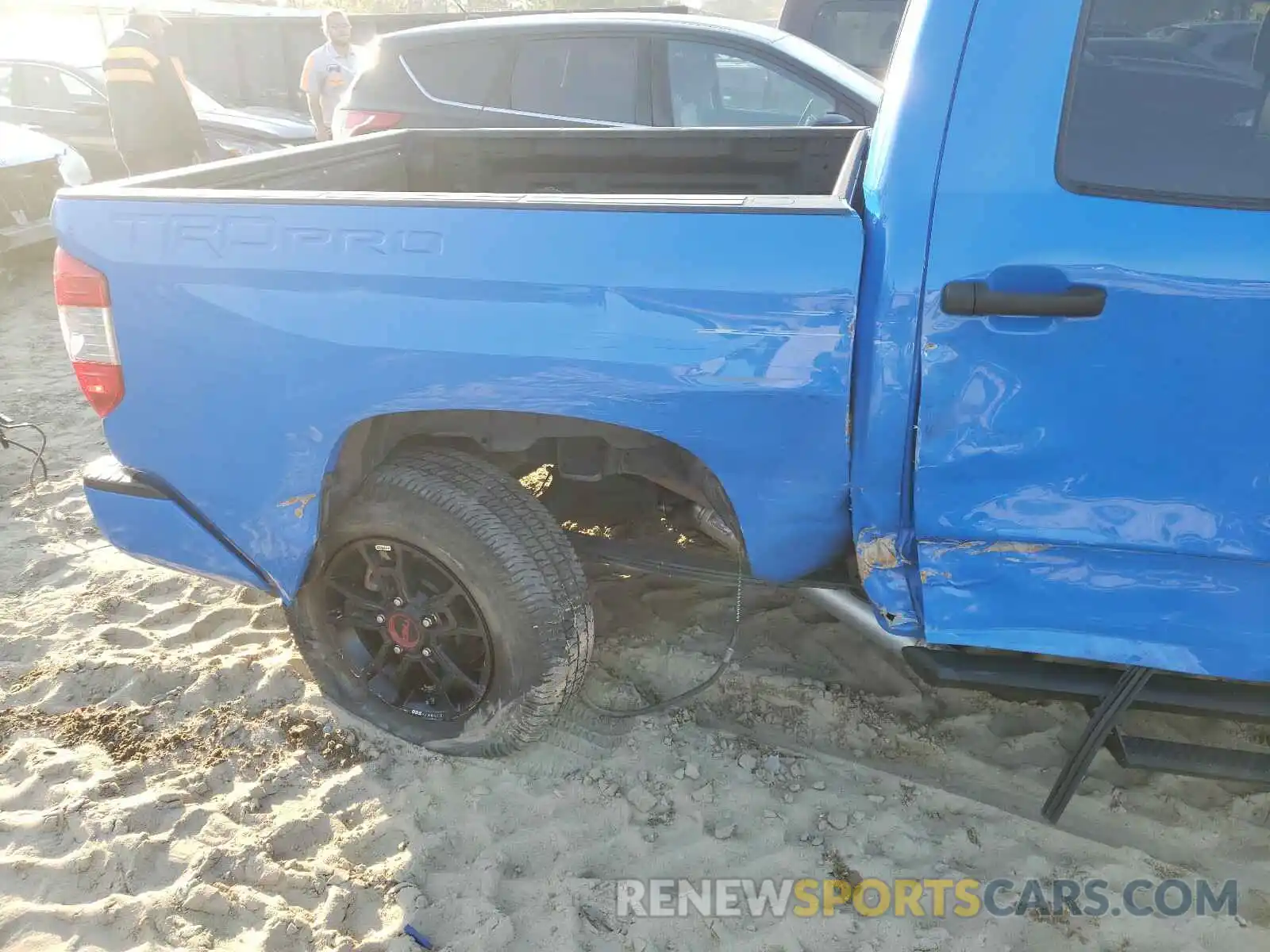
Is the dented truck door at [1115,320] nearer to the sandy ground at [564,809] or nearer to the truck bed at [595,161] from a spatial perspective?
the sandy ground at [564,809]

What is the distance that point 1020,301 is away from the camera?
165 centimetres

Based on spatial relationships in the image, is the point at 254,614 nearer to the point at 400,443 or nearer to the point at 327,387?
the point at 400,443

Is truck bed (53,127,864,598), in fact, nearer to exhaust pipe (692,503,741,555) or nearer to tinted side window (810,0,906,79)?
exhaust pipe (692,503,741,555)

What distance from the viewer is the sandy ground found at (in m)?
2.04

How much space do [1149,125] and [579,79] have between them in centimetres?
418

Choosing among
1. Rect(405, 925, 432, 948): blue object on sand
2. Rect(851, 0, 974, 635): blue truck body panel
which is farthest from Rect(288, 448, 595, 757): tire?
Rect(851, 0, 974, 635): blue truck body panel

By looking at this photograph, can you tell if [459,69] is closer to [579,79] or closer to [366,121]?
[366,121]

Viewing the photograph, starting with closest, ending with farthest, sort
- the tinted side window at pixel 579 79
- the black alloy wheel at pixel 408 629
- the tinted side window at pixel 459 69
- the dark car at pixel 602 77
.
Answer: the black alloy wheel at pixel 408 629 < the dark car at pixel 602 77 < the tinted side window at pixel 579 79 < the tinted side window at pixel 459 69

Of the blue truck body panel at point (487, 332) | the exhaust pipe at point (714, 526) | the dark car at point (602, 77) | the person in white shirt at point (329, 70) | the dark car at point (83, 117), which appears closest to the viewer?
the blue truck body panel at point (487, 332)

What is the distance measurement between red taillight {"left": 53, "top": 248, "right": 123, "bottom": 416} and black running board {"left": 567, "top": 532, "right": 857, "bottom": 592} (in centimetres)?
124

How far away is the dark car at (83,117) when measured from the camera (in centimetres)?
894

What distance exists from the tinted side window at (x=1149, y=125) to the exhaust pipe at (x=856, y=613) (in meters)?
1.12

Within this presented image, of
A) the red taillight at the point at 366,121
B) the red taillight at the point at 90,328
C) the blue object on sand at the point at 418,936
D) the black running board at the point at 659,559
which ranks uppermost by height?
the red taillight at the point at 366,121

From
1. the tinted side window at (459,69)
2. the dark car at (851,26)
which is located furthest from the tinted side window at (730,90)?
the dark car at (851,26)
